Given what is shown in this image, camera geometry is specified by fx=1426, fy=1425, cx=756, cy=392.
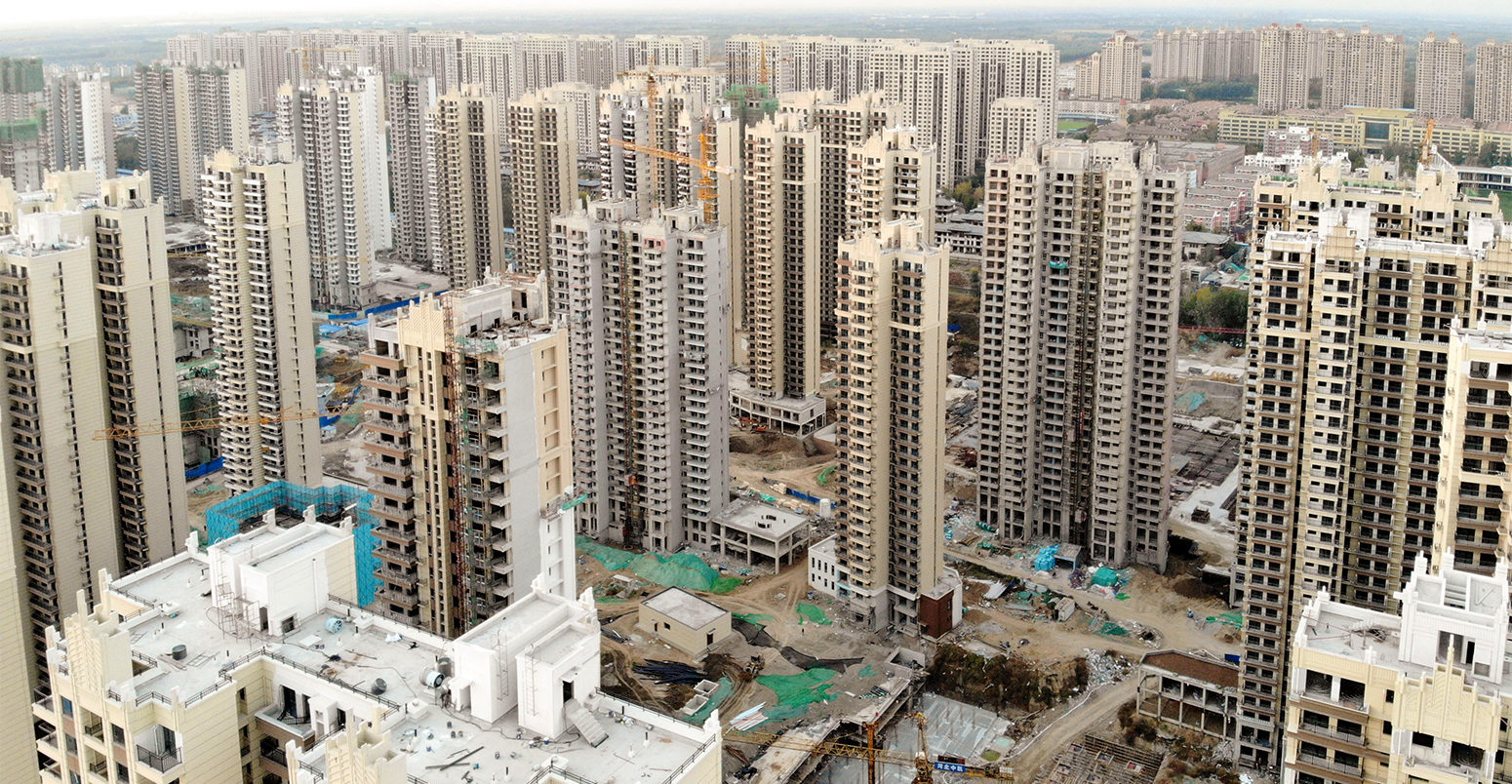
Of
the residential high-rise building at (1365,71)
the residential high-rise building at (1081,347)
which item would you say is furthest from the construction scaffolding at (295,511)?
the residential high-rise building at (1365,71)

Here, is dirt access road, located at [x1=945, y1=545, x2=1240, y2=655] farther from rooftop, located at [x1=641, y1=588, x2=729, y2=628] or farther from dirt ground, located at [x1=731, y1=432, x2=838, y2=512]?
rooftop, located at [x1=641, y1=588, x2=729, y2=628]

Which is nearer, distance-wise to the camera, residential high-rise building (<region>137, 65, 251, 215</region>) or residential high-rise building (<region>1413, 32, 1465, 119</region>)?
residential high-rise building (<region>137, 65, 251, 215</region>)

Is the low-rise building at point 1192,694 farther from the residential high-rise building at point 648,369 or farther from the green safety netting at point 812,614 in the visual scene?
the residential high-rise building at point 648,369

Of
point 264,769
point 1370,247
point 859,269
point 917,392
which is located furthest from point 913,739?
point 264,769

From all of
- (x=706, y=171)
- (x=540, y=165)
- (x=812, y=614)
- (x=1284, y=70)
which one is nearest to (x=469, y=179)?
(x=540, y=165)

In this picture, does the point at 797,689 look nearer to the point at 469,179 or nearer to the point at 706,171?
the point at 706,171

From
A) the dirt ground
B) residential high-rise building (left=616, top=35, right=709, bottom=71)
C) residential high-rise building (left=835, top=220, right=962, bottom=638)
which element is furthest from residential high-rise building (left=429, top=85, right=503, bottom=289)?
residential high-rise building (left=616, top=35, right=709, bottom=71)

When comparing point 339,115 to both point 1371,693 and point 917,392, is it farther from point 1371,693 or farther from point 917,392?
point 1371,693
